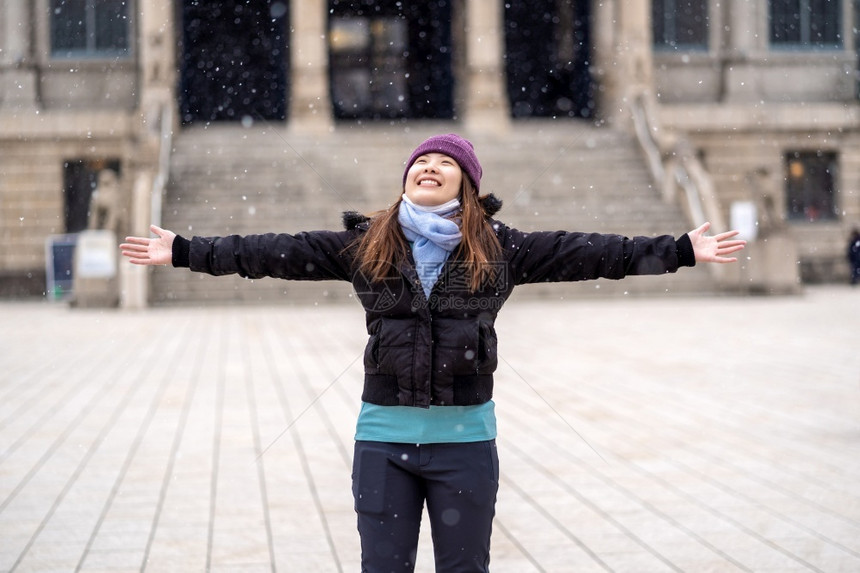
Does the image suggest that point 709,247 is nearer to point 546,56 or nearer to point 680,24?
point 680,24

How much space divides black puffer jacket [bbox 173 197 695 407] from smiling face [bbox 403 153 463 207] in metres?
0.19

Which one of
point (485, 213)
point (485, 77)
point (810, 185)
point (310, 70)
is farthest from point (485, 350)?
point (810, 185)

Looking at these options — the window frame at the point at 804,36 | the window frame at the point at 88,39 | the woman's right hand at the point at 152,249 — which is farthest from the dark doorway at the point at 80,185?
the woman's right hand at the point at 152,249

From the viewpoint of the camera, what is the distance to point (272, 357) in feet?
47.6

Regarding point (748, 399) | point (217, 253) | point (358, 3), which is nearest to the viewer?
point (217, 253)

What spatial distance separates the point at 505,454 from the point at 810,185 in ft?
90.4

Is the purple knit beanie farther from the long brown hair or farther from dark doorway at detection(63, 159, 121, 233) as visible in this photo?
dark doorway at detection(63, 159, 121, 233)

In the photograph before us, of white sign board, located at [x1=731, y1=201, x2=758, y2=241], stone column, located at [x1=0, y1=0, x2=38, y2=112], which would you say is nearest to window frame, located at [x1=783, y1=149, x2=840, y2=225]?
white sign board, located at [x1=731, y1=201, x2=758, y2=241]

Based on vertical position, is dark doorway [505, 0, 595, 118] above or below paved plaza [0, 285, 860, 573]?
above

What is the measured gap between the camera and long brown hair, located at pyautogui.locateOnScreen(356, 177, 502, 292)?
12.4ft

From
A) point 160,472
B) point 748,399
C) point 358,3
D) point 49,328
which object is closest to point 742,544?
point 160,472

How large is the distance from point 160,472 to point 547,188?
20.6 meters

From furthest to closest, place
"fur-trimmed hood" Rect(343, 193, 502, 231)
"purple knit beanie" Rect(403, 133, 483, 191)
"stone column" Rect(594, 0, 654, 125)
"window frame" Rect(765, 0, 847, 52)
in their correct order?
"window frame" Rect(765, 0, 847, 52) < "stone column" Rect(594, 0, 654, 125) < "fur-trimmed hood" Rect(343, 193, 502, 231) < "purple knit beanie" Rect(403, 133, 483, 191)

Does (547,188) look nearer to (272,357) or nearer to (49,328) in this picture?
(49,328)
